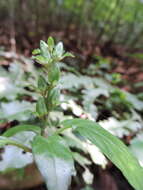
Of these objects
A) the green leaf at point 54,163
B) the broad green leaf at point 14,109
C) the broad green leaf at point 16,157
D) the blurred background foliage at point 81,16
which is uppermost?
the blurred background foliage at point 81,16

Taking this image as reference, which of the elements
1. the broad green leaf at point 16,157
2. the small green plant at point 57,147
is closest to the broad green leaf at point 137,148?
the small green plant at point 57,147

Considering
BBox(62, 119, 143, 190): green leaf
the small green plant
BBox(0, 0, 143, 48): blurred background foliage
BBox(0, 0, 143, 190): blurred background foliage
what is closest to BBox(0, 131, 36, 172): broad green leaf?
BBox(0, 0, 143, 190): blurred background foliage

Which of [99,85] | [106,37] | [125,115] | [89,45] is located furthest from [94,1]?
[125,115]

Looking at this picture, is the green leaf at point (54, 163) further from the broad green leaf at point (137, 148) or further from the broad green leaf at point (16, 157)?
the broad green leaf at point (137, 148)

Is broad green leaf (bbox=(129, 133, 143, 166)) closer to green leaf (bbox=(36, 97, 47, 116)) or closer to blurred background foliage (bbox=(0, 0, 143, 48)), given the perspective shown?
green leaf (bbox=(36, 97, 47, 116))

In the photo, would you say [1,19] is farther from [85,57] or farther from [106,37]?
[85,57]

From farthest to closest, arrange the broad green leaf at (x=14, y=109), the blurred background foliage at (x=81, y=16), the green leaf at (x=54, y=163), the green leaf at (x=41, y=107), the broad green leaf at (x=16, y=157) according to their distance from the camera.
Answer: the blurred background foliage at (x=81, y=16)
the broad green leaf at (x=14, y=109)
the broad green leaf at (x=16, y=157)
the green leaf at (x=41, y=107)
the green leaf at (x=54, y=163)
